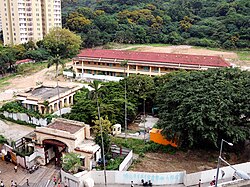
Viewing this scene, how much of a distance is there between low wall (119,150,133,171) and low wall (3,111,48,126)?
1360 cm

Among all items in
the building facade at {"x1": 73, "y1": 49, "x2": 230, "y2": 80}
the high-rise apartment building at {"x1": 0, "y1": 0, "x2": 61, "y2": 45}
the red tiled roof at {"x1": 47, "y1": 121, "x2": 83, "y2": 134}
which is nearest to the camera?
the red tiled roof at {"x1": 47, "y1": 121, "x2": 83, "y2": 134}

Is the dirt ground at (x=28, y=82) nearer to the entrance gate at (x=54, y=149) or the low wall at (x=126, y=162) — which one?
the entrance gate at (x=54, y=149)

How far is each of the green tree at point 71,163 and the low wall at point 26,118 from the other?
12.8 m

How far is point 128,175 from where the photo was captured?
24.2m

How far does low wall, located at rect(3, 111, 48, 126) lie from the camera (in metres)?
37.2

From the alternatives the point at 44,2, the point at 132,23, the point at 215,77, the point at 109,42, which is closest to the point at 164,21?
the point at 132,23

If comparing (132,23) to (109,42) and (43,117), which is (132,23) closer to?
(109,42)

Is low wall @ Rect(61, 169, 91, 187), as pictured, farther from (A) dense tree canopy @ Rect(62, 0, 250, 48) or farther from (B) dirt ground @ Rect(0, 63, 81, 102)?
(A) dense tree canopy @ Rect(62, 0, 250, 48)

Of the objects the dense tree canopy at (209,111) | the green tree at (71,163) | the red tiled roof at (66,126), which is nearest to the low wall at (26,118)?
the red tiled roof at (66,126)

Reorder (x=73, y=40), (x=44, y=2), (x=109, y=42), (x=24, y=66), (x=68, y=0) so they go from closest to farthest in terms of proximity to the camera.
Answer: (x=24, y=66)
(x=73, y=40)
(x=44, y=2)
(x=109, y=42)
(x=68, y=0)

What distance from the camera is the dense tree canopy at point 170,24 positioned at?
95.1 metres

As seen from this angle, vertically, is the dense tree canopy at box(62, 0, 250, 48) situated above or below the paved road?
above

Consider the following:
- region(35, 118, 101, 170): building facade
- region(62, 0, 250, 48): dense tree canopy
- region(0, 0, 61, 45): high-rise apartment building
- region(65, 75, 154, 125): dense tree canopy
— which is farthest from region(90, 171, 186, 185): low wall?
region(62, 0, 250, 48): dense tree canopy

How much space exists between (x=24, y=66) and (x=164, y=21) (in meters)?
60.2
